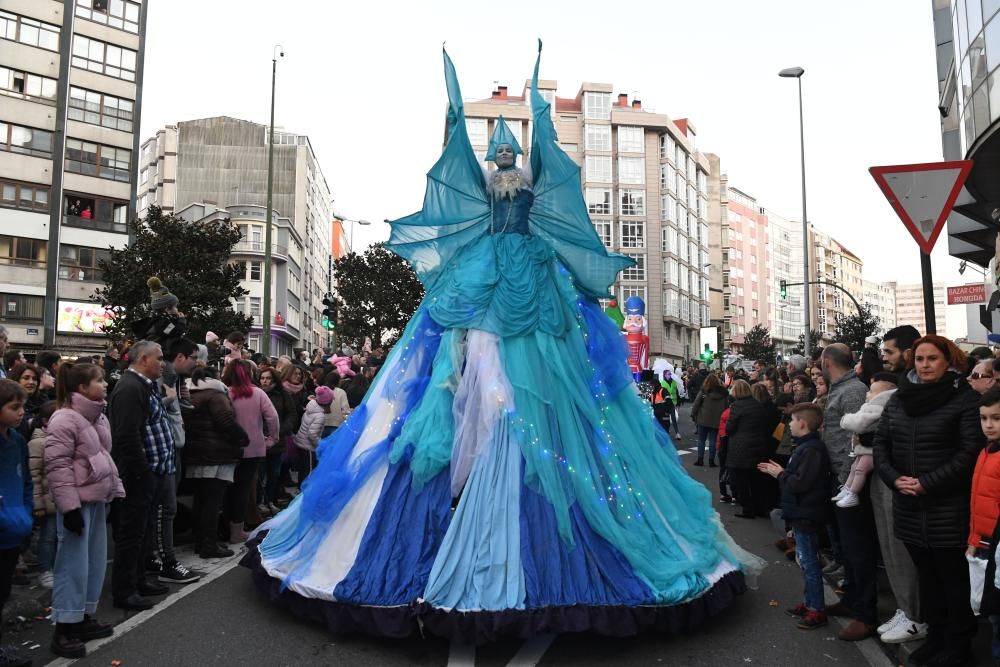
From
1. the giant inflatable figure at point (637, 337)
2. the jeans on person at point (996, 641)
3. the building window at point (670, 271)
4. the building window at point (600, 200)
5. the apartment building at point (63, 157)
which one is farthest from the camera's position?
the building window at point (670, 271)

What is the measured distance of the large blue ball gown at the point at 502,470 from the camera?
4.36 metres

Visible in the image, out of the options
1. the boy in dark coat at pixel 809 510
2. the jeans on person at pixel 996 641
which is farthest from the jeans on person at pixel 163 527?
the jeans on person at pixel 996 641

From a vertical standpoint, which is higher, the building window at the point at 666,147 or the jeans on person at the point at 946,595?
the building window at the point at 666,147

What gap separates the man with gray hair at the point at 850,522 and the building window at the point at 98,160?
126 ft

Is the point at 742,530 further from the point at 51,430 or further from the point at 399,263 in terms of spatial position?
the point at 399,263

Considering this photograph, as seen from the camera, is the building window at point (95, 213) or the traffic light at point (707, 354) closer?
the building window at point (95, 213)

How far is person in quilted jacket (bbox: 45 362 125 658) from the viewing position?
4.52 metres

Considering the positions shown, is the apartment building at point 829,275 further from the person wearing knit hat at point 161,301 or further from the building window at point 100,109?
the person wearing knit hat at point 161,301

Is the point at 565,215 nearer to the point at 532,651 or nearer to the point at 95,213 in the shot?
the point at 532,651

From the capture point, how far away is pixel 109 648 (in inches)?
180

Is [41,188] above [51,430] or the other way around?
above

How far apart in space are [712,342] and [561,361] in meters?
38.4

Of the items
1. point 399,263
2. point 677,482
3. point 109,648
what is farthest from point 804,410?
point 399,263

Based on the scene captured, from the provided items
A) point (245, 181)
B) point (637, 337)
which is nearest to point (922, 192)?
point (637, 337)
